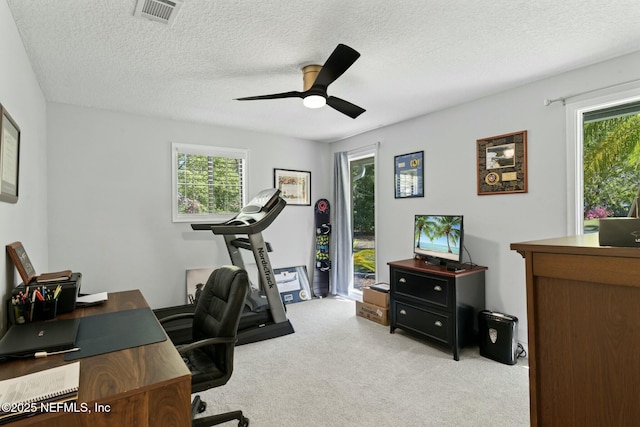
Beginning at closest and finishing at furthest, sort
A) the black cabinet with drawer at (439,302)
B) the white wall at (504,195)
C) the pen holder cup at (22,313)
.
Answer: the pen holder cup at (22,313) → the white wall at (504,195) → the black cabinet with drawer at (439,302)

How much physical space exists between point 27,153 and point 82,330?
64.3 inches

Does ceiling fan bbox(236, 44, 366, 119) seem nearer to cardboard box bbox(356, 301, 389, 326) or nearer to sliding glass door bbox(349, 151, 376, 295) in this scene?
sliding glass door bbox(349, 151, 376, 295)

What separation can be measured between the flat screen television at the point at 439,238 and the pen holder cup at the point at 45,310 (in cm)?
307

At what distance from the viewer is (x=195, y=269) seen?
4090 mm

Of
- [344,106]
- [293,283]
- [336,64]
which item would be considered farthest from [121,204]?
[336,64]

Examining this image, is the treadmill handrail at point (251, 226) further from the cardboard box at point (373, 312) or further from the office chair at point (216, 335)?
the cardboard box at point (373, 312)

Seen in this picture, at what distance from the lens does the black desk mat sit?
134cm

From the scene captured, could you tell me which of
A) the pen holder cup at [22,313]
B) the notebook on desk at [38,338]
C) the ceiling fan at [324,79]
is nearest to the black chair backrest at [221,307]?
the notebook on desk at [38,338]

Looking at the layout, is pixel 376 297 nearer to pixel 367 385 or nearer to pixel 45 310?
pixel 367 385

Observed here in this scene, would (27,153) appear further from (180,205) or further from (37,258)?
(180,205)

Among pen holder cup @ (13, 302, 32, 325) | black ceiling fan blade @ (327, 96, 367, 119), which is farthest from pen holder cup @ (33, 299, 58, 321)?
black ceiling fan blade @ (327, 96, 367, 119)

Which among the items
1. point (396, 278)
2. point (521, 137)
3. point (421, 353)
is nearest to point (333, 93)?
point (521, 137)

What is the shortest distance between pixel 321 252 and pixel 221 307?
318cm

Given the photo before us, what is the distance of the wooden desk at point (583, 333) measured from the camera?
919mm
